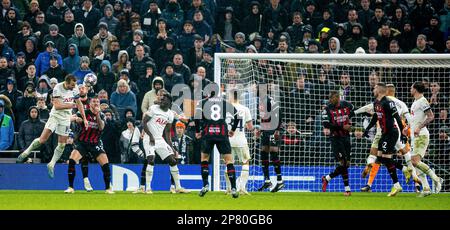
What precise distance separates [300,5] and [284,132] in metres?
5.06

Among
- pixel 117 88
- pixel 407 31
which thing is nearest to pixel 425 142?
pixel 407 31

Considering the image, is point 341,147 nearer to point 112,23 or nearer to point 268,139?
point 268,139

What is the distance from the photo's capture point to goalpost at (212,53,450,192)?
2083 cm

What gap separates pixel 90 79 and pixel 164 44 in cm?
244

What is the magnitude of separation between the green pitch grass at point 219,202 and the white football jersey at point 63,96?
2206mm

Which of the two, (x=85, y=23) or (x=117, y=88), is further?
(x=85, y=23)

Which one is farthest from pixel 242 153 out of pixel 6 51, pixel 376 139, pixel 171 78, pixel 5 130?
pixel 6 51

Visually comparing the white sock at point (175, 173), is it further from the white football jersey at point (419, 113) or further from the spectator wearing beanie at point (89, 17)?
the spectator wearing beanie at point (89, 17)

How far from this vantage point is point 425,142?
18.8 metres

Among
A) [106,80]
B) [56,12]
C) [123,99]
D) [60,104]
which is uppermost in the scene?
[56,12]

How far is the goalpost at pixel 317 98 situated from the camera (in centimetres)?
2083

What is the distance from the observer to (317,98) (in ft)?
71.7

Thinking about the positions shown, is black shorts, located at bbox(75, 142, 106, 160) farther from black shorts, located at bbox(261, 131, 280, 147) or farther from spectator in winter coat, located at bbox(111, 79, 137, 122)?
spectator in winter coat, located at bbox(111, 79, 137, 122)

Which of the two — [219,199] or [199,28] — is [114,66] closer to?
[199,28]
